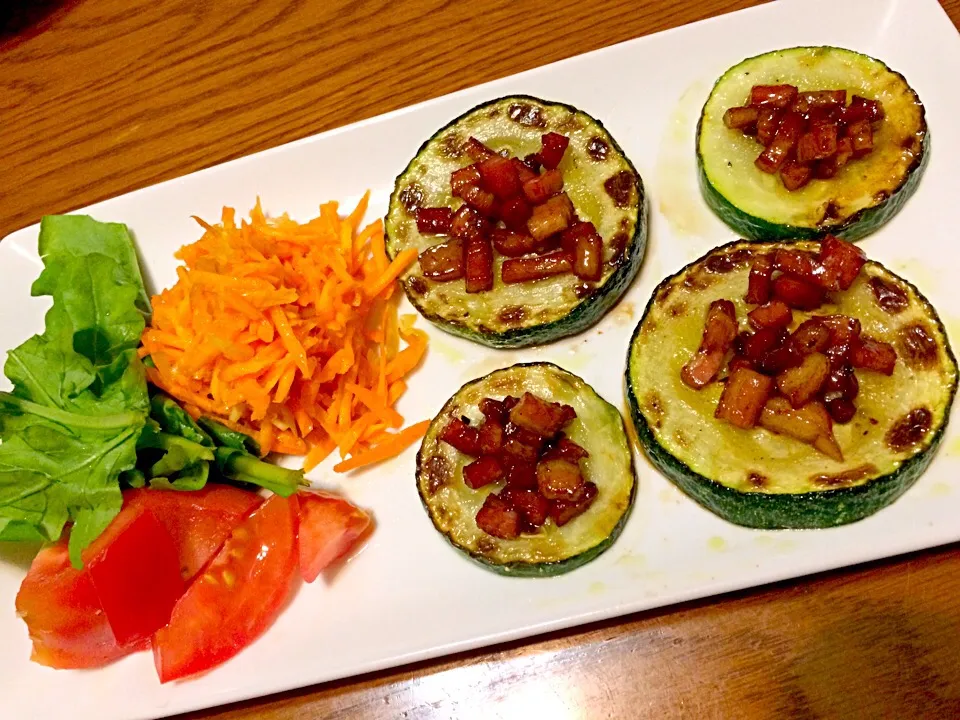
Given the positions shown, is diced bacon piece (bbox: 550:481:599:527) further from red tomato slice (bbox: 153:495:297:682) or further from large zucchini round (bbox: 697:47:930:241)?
large zucchini round (bbox: 697:47:930:241)

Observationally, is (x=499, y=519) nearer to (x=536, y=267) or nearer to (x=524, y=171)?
(x=536, y=267)

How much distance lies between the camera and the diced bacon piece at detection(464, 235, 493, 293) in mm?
3336

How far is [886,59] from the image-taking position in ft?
11.3

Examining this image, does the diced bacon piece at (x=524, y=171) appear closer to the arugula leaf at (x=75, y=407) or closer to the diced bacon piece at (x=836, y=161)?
the diced bacon piece at (x=836, y=161)

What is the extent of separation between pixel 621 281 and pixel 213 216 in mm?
2148

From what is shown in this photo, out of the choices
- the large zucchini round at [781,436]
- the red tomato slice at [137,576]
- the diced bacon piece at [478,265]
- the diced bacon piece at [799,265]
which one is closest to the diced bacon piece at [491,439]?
Answer: the large zucchini round at [781,436]

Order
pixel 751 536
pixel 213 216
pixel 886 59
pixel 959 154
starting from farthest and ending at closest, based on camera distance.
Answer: pixel 213 216, pixel 886 59, pixel 959 154, pixel 751 536

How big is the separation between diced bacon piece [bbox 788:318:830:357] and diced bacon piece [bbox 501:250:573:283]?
0.98 meters

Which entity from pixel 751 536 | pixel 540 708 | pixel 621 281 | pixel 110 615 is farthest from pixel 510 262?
pixel 110 615

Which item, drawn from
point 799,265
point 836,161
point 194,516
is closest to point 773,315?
point 799,265

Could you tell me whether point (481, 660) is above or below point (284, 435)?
below

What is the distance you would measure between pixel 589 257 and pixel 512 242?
36cm

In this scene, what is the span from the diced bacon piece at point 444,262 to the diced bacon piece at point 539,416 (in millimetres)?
777

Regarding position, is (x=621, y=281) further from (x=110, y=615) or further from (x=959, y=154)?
(x=110, y=615)
